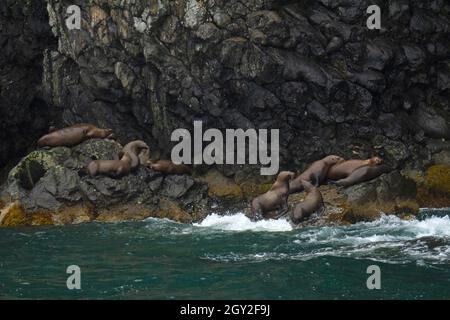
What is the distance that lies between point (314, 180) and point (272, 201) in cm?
200

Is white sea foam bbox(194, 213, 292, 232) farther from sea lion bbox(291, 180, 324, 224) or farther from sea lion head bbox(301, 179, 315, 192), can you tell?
sea lion head bbox(301, 179, 315, 192)

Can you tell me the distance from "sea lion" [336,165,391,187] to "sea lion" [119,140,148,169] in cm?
826

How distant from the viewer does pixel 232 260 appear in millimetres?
16438

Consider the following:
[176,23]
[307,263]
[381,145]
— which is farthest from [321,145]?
[307,263]

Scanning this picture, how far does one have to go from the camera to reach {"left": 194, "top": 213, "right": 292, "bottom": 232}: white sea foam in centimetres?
2172

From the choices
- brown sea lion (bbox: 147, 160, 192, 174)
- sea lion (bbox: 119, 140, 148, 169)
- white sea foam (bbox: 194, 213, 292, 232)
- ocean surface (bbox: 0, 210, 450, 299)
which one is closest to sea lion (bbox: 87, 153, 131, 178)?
sea lion (bbox: 119, 140, 148, 169)

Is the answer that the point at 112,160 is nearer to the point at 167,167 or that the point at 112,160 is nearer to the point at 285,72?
the point at 167,167

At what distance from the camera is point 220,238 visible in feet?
65.1

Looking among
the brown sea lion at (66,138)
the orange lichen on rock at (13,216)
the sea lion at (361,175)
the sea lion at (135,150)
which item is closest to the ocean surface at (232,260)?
the orange lichen on rock at (13,216)

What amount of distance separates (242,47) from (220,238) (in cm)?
867

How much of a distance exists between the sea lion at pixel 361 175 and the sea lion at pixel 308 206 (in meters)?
1.35

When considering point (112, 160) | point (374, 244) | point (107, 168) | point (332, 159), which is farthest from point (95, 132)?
point (374, 244)

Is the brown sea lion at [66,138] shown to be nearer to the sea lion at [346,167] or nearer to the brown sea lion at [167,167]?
the brown sea lion at [167,167]
